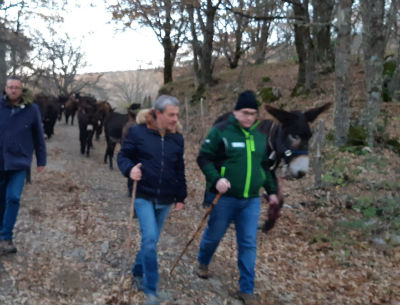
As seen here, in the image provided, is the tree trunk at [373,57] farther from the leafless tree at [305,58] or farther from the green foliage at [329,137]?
the leafless tree at [305,58]

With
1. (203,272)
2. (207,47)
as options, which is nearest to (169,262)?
(203,272)

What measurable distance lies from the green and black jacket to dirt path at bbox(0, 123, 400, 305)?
50.1 inches

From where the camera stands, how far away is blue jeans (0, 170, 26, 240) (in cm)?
502

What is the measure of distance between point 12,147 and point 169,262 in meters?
2.62

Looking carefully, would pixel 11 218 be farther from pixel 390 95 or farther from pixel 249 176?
pixel 390 95

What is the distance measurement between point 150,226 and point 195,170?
958cm

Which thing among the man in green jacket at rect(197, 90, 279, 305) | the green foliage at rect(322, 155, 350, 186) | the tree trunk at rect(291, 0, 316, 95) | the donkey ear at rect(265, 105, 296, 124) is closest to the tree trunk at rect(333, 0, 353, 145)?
the green foliage at rect(322, 155, 350, 186)

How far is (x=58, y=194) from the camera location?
9.16 meters

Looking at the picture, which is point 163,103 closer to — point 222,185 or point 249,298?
point 222,185

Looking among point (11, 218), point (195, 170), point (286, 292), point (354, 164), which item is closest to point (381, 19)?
point (354, 164)

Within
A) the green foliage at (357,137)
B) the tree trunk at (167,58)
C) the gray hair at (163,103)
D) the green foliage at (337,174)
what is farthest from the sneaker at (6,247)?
the tree trunk at (167,58)

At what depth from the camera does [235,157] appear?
4211 mm

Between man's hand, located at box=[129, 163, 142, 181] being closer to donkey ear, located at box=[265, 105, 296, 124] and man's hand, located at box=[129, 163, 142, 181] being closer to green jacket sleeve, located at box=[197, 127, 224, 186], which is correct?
green jacket sleeve, located at box=[197, 127, 224, 186]

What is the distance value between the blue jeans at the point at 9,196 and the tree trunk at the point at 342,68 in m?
9.07
